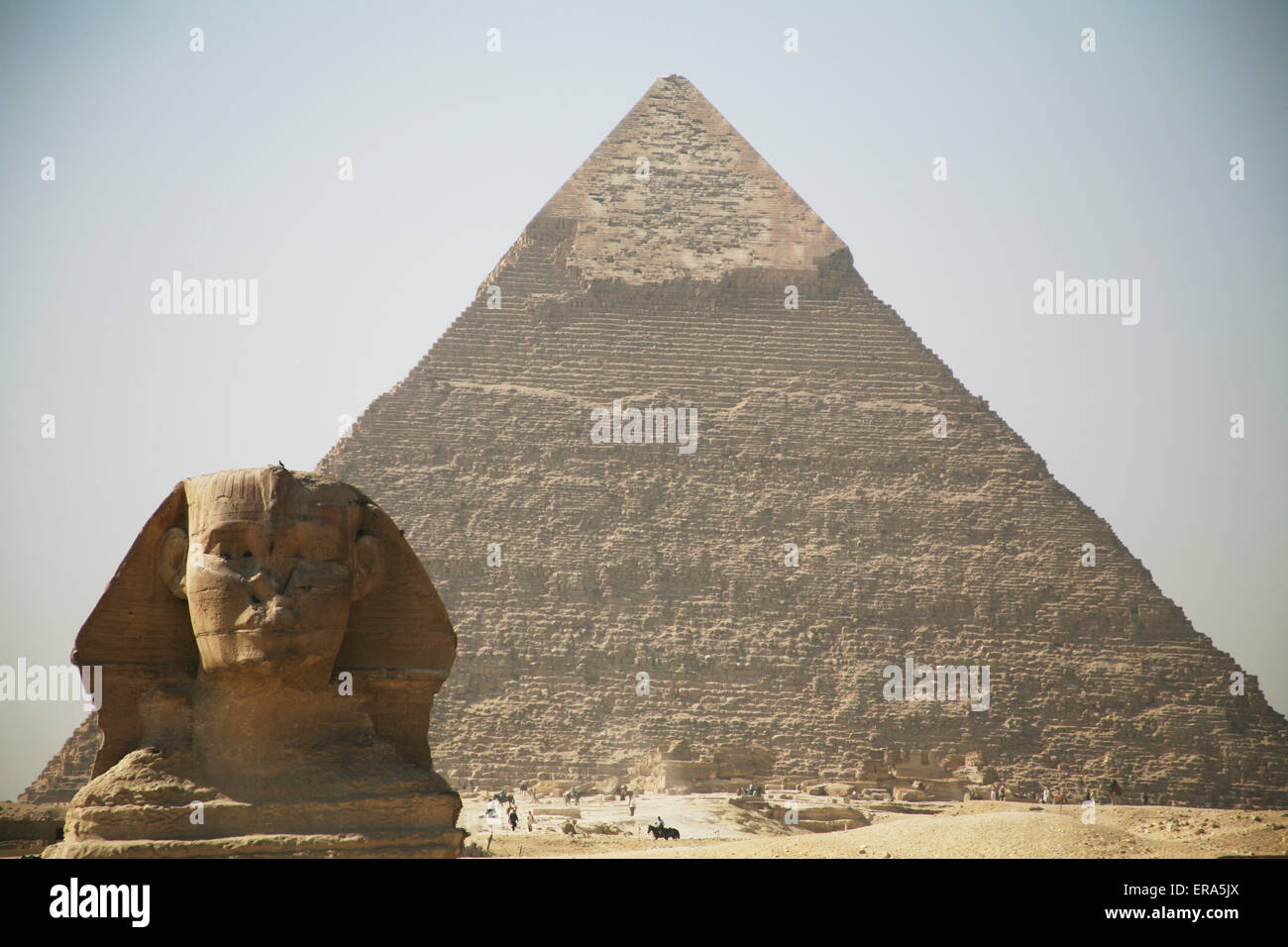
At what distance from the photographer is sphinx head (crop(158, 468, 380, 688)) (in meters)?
7.03

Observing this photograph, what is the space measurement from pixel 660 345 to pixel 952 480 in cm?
1175

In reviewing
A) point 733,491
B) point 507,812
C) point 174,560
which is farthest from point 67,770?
point 174,560

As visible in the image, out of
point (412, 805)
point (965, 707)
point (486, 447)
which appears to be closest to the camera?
point (412, 805)

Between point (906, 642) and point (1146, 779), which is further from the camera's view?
point (906, 642)

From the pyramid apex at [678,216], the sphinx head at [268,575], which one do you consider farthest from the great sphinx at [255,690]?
the pyramid apex at [678,216]

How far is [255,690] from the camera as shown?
7.13m

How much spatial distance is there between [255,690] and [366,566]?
528mm

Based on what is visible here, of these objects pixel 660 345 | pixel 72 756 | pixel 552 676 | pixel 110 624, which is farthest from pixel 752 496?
pixel 110 624

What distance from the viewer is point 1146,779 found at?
73688 millimetres

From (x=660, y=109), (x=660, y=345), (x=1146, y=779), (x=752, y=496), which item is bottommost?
(x=1146, y=779)

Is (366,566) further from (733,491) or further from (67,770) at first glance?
(733,491)

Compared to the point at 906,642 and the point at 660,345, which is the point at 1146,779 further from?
the point at 660,345

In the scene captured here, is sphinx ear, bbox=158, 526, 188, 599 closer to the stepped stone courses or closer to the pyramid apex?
the stepped stone courses
